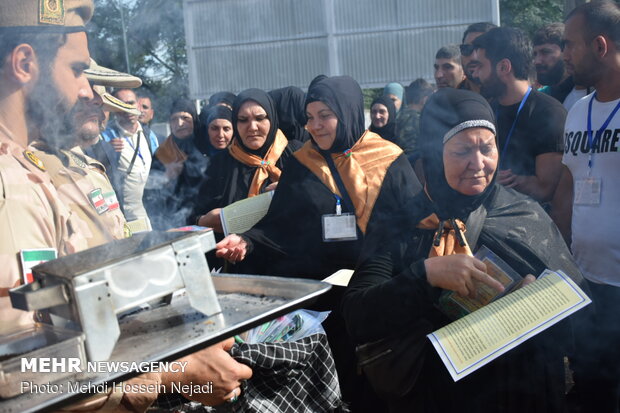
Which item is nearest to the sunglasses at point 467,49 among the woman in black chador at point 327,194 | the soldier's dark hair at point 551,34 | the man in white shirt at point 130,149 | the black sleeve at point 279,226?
the soldier's dark hair at point 551,34

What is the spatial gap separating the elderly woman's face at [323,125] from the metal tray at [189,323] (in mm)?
2037

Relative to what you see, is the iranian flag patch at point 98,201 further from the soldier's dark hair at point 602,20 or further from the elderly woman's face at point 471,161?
the soldier's dark hair at point 602,20

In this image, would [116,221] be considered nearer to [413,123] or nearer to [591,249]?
[591,249]

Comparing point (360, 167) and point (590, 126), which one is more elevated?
point (590, 126)

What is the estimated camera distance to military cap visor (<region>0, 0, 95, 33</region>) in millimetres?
1435

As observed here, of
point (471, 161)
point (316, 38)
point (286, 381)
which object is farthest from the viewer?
point (316, 38)

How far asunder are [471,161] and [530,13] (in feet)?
24.7

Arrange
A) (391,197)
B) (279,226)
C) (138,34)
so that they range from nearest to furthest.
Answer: (138,34)
(391,197)
(279,226)

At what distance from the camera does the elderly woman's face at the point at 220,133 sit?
16.1ft

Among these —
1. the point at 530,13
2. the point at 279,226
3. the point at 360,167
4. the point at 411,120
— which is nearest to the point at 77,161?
the point at 279,226

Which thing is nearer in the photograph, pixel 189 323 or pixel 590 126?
pixel 189 323

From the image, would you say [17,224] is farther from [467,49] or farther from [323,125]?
[467,49]

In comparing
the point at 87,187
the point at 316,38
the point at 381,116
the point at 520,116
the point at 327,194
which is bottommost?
the point at 327,194

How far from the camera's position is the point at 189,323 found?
1335mm
